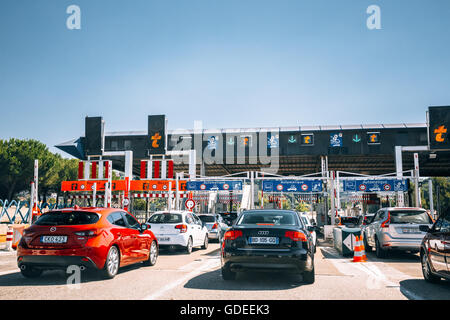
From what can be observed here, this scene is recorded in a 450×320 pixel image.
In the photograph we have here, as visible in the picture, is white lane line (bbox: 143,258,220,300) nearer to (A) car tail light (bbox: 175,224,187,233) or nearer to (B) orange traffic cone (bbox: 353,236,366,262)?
(A) car tail light (bbox: 175,224,187,233)

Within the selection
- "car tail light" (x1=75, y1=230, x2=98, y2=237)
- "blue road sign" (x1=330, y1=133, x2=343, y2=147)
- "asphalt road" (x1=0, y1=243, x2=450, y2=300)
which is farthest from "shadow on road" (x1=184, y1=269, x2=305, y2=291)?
"blue road sign" (x1=330, y1=133, x2=343, y2=147)

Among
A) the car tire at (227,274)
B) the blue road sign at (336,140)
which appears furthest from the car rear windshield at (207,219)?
the blue road sign at (336,140)

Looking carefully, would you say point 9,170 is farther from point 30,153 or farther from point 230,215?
point 230,215

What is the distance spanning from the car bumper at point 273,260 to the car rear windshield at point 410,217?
614 centimetres

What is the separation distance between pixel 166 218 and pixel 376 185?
1566 centimetres

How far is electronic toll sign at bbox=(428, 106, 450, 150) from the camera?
77.8 feet

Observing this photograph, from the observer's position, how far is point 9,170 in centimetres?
4706

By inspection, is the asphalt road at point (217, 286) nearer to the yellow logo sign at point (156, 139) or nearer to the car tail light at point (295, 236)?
the car tail light at point (295, 236)

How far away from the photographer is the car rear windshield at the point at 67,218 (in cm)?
793

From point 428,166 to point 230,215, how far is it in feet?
74.3

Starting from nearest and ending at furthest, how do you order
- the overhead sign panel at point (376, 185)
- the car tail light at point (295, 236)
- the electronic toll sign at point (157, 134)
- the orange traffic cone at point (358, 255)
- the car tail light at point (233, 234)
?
the car tail light at point (295, 236) → the car tail light at point (233, 234) → the orange traffic cone at point (358, 255) → the electronic toll sign at point (157, 134) → the overhead sign panel at point (376, 185)

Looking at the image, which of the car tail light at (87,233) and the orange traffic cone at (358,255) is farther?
the orange traffic cone at (358,255)
